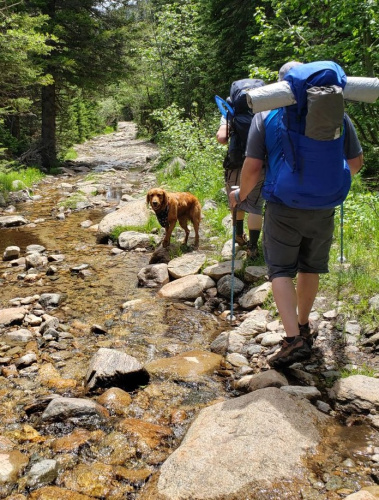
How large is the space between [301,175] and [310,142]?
22cm

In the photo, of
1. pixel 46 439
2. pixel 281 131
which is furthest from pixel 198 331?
pixel 281 131

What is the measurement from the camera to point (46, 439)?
2.78m

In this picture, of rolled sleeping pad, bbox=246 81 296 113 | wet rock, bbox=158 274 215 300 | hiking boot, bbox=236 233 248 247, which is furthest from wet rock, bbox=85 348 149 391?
hiking boot, bbox=236 233 248 247

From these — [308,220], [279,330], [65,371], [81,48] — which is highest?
[81,48]

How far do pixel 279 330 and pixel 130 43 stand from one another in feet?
58.7

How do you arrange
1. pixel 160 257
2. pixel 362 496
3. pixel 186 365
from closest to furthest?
pixel 362 496 → pixel 186 365 → pixel 160 257

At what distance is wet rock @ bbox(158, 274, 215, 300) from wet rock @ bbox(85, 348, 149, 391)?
70.1 inches

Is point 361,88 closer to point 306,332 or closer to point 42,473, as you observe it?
point 306,332

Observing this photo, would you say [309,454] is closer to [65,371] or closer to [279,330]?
[279,330]

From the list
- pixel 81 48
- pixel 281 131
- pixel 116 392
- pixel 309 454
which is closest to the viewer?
pixel 309 454

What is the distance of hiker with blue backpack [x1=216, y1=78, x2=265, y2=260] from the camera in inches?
183

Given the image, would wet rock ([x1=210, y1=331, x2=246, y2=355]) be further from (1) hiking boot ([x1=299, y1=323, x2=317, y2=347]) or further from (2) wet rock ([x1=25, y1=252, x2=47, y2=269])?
(2) wet rock ([x1=25, y1=252, x2=47, y2=269])

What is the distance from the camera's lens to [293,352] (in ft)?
10.5

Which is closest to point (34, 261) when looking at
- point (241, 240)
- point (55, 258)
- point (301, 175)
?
point (55, 258)
